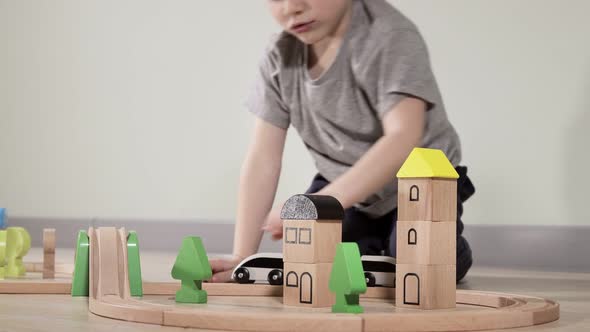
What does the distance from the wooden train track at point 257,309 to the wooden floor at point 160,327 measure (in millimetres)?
12

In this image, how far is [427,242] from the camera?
74 cm

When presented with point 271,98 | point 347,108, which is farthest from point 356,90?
point 271,98

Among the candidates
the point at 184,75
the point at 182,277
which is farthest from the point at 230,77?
the point at 182,277

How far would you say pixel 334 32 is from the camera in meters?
1.23

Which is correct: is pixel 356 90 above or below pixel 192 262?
above

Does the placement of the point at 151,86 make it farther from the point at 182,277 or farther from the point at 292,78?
the point at 182,277

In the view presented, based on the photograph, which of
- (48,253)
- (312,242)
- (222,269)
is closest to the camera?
(312,242)

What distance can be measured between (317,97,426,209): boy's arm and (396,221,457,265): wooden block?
0.30 m

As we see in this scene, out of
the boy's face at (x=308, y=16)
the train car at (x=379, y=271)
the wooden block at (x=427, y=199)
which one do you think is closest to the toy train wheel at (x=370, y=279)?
the train car at (x=379, y=271)

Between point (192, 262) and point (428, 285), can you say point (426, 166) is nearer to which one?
point (428, 285)

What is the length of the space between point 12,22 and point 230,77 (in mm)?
749

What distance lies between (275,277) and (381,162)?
0.20m

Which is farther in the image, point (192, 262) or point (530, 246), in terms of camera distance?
point (530, 246)

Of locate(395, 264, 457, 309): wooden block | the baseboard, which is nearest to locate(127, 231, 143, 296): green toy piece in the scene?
locate(395, 264, 457, 309): wooden block
